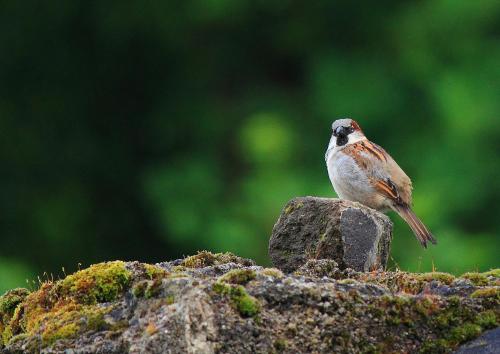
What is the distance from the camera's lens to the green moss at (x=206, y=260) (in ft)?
16.4

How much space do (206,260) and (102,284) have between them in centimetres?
98

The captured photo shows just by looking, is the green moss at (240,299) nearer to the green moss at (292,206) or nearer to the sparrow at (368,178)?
the green moss at (292,206)

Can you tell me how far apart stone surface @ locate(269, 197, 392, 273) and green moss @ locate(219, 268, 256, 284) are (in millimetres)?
1341

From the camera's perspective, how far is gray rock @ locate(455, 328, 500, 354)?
386 cm

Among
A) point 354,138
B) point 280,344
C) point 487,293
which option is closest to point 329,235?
point 487,293

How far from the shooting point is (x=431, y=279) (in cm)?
450

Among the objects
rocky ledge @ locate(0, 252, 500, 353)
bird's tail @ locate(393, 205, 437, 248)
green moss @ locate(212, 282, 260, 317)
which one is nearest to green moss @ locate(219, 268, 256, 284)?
rocky ledge @ locate(0, 252, 500, 353)

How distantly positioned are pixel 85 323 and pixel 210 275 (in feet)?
2.52

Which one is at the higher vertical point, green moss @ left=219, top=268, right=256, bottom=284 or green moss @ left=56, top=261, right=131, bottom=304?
green moss @ left=56, top=261, right=131, bottom=304

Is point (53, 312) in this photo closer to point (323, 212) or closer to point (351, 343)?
point (351, 343)

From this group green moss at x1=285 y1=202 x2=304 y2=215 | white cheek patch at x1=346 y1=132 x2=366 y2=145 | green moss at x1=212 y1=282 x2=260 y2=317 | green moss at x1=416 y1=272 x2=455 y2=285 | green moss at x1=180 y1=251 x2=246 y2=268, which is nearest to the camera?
green moss at x1=212 y1=282 x2=260 y2=317

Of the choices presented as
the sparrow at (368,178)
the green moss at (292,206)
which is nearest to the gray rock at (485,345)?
the green moss at (292,206)

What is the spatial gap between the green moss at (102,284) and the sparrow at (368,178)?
4237 millimetres

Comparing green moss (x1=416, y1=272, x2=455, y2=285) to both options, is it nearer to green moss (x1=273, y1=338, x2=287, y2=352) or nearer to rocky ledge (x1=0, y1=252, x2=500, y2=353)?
rocky ledge (x1=0, y1=252, x2=500, y2=353)
